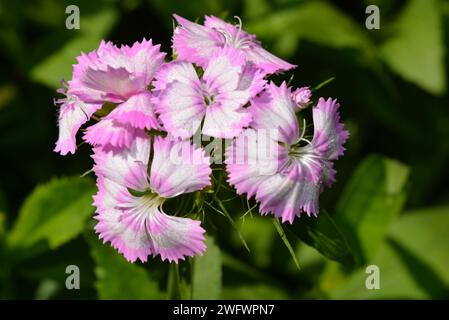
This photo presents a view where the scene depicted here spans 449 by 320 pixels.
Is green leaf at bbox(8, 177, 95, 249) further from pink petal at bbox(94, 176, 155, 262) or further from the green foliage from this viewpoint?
the green foliage

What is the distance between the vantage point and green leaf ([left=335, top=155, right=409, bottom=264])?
251 cm

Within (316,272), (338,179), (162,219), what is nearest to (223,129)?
(162,219)

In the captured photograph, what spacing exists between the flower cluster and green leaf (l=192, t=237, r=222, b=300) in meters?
0.47

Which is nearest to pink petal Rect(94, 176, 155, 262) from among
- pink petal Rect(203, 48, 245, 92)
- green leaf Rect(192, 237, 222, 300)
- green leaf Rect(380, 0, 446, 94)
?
pink petal Rect(203, 48, 245, 92)

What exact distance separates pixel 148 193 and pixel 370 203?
1.07 metres

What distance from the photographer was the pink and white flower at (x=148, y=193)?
5.30 feet

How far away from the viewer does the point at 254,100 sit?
64.7 inches

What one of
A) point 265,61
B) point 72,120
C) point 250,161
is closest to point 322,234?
point 250,161

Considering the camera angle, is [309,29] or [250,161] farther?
[309,29]

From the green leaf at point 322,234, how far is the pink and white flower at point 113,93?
51 centimetres

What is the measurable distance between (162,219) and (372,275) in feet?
3.77

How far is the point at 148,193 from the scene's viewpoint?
5.74 feet

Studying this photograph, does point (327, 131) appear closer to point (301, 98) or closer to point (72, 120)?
point (301, 98)

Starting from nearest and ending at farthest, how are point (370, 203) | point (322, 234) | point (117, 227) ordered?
point (117, 227), point (322, 234), point (370, 203)
